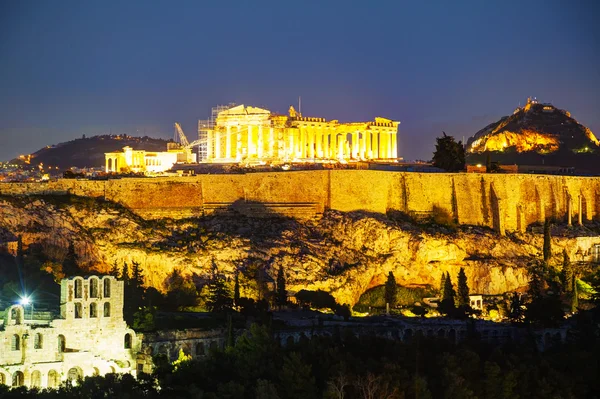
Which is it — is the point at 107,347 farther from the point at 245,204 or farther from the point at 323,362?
the point at 245,204

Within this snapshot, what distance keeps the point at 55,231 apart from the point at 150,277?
5443mm

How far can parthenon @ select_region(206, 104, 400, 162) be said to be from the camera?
88812mm

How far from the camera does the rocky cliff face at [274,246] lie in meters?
66.0

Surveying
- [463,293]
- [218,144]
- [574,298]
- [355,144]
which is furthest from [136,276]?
[355,144]

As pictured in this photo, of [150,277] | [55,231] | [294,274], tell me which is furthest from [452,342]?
[55,231]

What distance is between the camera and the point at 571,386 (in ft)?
171

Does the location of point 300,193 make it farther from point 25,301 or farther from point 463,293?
point 25,301

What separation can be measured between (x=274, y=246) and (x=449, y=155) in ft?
69.0

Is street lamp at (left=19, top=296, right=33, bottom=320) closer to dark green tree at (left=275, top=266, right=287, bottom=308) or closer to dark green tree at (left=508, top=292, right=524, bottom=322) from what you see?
dark green tree at (left=275, top=266, right=287, bottom=308)

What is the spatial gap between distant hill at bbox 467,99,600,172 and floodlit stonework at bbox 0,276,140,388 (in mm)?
66052

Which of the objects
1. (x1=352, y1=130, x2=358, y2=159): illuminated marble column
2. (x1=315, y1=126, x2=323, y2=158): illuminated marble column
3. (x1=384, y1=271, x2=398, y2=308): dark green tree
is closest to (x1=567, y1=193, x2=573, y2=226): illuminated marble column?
(x1=352, y1=130, x2=358, y2=159): illuminated marble column

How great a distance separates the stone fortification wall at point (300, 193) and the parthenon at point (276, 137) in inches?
461

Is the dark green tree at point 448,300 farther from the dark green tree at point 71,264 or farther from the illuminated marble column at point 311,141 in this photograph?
the illuminated marble column at point 311,141

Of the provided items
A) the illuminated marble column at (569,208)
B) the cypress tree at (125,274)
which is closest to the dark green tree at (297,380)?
the cypress tree at (125,274)
